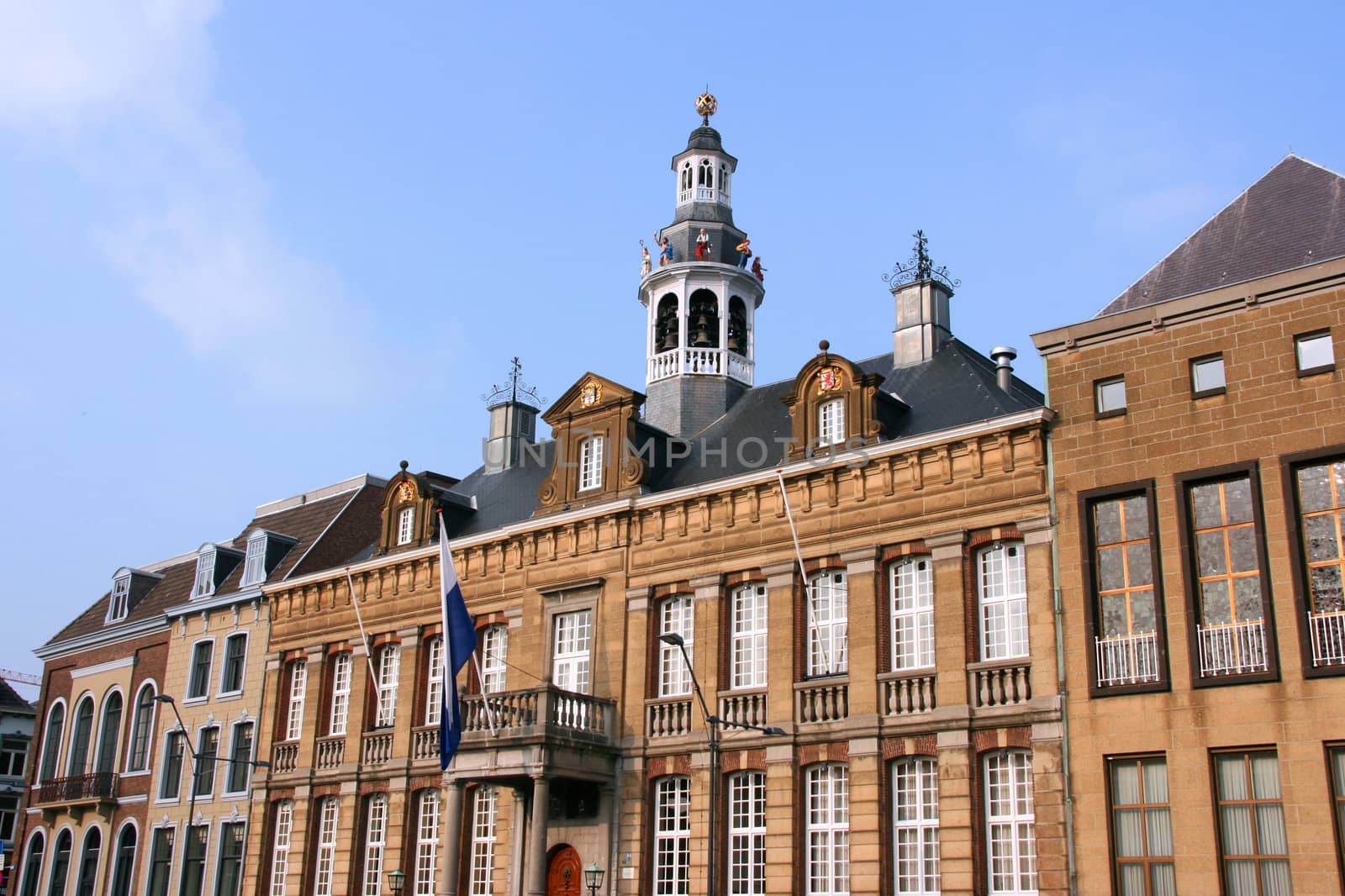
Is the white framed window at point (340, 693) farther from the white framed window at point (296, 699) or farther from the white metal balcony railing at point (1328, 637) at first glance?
the white metal balcony railing at point (1328, 637)

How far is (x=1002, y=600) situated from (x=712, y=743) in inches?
244

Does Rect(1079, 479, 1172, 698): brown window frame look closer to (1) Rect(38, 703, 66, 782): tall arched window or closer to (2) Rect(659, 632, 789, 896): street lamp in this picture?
(2) Rect(659, 632, 789, 896): street lamp

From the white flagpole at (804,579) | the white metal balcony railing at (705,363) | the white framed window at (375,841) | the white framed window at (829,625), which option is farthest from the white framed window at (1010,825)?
the white framed window at (375,841)

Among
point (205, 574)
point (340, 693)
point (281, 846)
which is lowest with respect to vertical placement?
point (281, 846)

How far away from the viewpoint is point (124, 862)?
4325cm

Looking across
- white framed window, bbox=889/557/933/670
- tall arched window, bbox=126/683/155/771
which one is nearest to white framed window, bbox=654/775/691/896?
white framed window, bbox=889/557/933/670

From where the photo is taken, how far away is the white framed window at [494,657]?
115 ft

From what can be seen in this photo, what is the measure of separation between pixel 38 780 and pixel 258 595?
13.0m

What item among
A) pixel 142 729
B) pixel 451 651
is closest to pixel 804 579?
pixel 451 651

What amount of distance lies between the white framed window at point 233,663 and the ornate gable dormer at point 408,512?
6513 mm

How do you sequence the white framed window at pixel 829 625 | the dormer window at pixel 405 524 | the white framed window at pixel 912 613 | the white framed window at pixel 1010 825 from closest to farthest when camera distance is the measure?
1. the white framed window at pixel 1010 825
2. the white framed window at pixel 912 613
3. the white framed window at pixel 829 625
4. the dormer window at pixel 405 524

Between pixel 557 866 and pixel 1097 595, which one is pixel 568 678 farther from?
pixel 1097 595

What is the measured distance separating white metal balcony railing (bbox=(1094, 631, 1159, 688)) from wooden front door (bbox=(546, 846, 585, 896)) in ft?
41.8

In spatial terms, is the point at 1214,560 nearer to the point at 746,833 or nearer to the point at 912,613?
the point at 912,613
